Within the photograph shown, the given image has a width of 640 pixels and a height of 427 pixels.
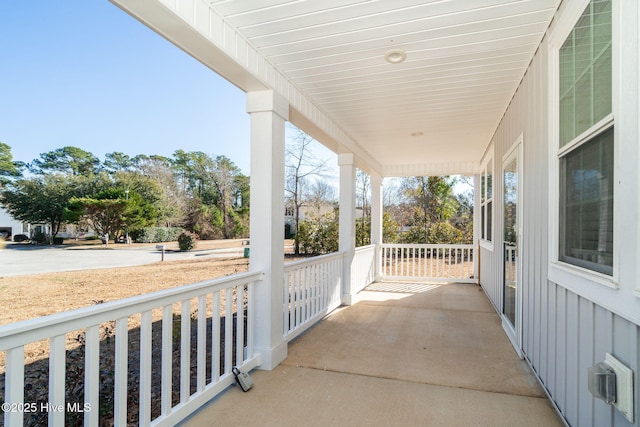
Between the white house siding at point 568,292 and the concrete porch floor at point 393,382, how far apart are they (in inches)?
11.5

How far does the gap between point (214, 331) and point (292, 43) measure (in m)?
2.15

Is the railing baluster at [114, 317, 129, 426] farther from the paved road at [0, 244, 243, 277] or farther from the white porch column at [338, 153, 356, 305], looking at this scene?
the paved road at [0, 244, 243, 277]

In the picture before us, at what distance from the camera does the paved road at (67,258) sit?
4426 mm

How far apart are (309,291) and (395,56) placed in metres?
2.72

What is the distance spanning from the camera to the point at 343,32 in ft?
7.45

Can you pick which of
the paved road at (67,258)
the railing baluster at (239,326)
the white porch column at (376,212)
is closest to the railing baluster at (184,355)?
the railing baluster at (239,326)

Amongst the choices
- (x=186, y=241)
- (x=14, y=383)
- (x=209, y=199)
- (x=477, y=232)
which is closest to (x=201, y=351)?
(x=14, y=383)

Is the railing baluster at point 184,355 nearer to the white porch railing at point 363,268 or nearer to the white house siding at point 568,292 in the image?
the white house siding at point 568,292

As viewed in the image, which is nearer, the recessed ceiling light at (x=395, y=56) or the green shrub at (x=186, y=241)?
the recessed ceiling light at (x=395, y=56)

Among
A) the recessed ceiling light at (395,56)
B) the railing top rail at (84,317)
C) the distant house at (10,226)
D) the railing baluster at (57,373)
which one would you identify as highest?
the recessed ceiling light at (395,56)

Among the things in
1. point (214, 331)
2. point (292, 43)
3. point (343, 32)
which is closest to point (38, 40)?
point (292, 43)

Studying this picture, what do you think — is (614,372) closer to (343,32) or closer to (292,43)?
(343,32)

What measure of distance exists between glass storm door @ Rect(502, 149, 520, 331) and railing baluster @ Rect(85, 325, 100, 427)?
3320 millimetres

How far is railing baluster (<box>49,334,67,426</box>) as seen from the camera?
1.28 metres
